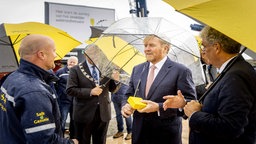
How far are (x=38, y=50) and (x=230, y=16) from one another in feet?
4.29

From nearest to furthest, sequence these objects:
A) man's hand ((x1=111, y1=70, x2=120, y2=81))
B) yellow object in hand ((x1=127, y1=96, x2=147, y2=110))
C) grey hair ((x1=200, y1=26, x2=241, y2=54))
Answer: grey hair ((x1=200, y1=26, x2=241, y2=54)) < yellow object in hand ((x1=127, y1=96, x2=147, y2=110)) < man's hand ((x1=111, y1=70, x2=120, y2=81))

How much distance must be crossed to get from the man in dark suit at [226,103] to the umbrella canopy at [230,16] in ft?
1.55

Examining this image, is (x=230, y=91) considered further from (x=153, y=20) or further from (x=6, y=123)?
(x=6, y=123)

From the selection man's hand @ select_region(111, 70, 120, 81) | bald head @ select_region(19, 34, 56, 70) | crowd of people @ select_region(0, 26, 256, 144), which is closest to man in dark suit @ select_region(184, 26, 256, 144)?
crowd of people @ select_region(0, 26, 256, 144)

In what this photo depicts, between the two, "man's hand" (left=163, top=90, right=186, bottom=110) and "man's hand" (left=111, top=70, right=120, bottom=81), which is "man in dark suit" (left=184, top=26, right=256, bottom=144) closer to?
"man's hand" (left=163, top=90, right=186, bottom=110)

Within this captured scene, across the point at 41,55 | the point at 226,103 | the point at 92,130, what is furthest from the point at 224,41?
the point at 92,130

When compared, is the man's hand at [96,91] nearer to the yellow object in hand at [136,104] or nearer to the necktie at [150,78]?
the necktie at [150,78]

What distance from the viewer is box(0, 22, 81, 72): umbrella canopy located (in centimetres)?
315

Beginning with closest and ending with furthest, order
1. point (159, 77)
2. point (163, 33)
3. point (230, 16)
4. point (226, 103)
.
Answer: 1. point (230, 16)
2. point (226, 103)
3. point (163, 33)
4. point (159, 77)

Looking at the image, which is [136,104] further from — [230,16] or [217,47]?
[230,16]

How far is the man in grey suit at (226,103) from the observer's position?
1691 mm

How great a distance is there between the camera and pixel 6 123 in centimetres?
189

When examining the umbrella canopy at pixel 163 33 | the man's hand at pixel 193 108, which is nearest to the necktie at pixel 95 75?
the umbrella canopy at pixel 163 33

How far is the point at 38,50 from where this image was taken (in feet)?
6.57
